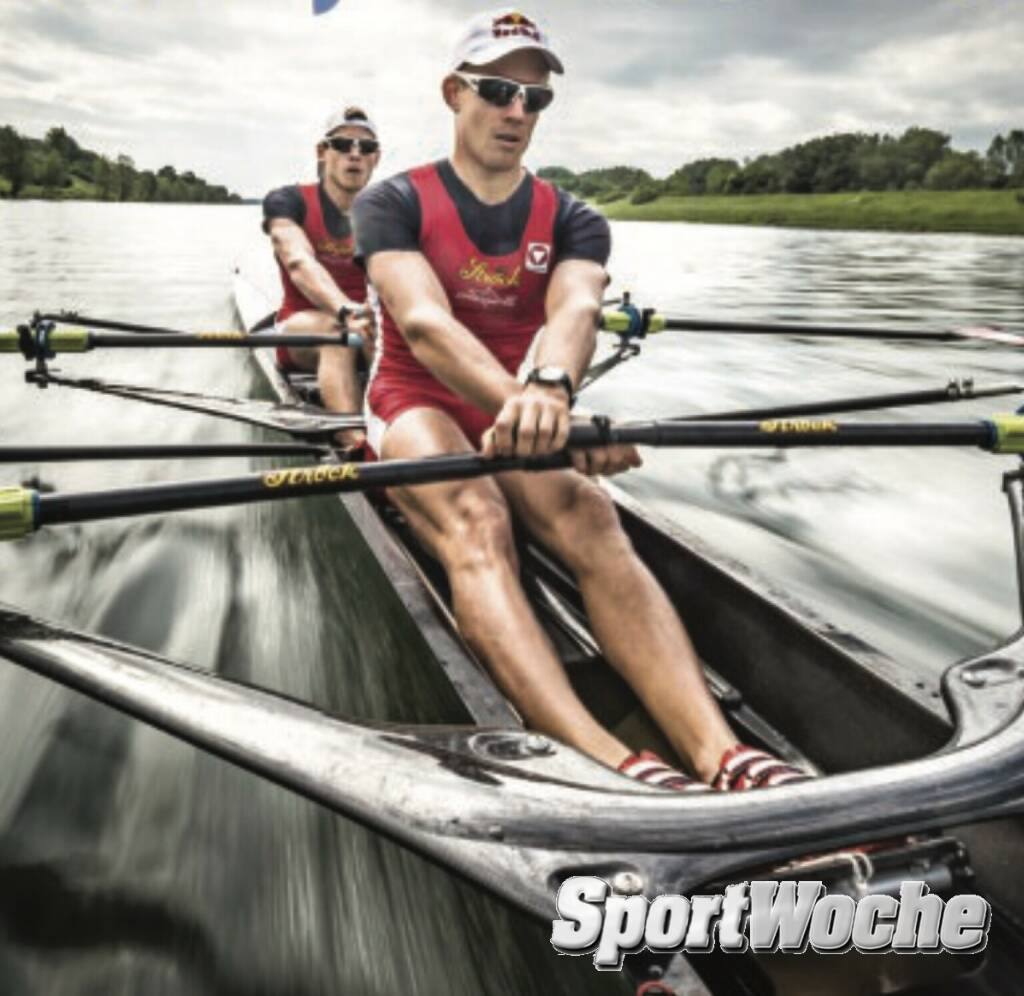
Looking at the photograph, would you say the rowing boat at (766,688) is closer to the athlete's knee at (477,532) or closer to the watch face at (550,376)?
the athlete's knee at (477,532)

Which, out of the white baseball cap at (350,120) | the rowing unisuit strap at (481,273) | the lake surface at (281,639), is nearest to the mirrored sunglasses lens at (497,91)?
the rowing unisuit strap at (481,273)

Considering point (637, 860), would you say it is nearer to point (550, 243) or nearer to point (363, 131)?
point (550, 243)

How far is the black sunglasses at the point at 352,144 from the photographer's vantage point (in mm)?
6543

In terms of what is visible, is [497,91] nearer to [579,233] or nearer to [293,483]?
[579,233]

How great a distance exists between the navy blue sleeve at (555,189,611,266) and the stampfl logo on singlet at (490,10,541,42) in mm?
660

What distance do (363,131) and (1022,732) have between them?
6.36 metres

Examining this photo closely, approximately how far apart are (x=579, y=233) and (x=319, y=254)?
4041 mm

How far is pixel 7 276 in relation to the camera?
17344 mm

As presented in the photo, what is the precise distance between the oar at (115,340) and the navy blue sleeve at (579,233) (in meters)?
2.28

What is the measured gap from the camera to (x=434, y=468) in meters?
2.34

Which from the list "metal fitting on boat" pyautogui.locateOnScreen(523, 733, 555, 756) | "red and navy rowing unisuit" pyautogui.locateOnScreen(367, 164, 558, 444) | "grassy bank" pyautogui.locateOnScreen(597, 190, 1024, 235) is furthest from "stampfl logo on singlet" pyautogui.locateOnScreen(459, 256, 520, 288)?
"grassy bank" pyautogui.locateOnScreen(597, 190, 1024, 235)

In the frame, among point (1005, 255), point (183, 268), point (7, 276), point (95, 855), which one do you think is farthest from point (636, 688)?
point (1005, 255)

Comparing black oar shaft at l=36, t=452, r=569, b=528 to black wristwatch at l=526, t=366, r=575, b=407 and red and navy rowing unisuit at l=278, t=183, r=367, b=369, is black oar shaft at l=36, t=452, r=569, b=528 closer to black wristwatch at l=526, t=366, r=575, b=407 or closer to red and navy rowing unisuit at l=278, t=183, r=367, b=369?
black wristwatch at l=526, t=366, r=575, b=407

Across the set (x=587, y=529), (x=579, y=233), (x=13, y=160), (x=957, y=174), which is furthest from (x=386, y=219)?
(x=13, y=160)
